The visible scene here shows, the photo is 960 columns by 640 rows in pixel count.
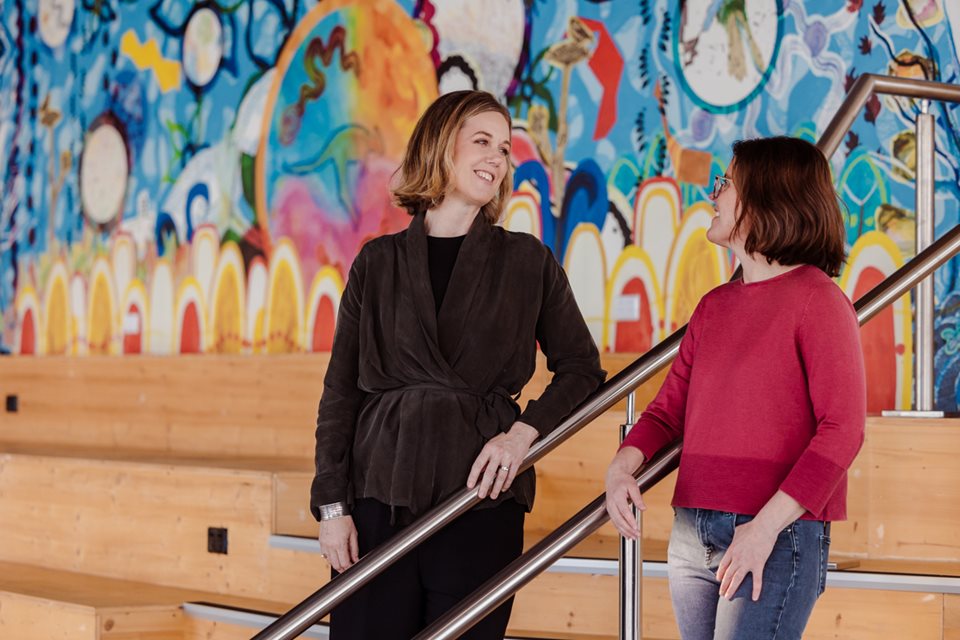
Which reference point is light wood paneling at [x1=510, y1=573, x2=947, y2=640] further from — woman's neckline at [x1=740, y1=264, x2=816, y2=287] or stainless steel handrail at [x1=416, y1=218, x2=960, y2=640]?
woman's neckline at [x1=740, y1=264, x2=816, y2=287]

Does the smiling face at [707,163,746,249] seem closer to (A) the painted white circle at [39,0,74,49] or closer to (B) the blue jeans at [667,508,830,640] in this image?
(B) the blue jeans at [667,508,830,640]

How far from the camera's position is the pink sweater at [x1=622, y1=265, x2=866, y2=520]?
1546 mm

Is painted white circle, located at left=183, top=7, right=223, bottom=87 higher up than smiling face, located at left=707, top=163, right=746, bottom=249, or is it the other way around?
painted white circle, located at left=183, top=7, right=223, bottom=87

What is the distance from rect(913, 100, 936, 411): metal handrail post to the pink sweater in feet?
4.72

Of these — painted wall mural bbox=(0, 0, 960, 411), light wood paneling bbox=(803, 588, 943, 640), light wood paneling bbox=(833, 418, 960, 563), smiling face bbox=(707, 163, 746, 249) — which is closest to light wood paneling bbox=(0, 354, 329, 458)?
painted wall mural bbox=(0, 0, 960, 411)

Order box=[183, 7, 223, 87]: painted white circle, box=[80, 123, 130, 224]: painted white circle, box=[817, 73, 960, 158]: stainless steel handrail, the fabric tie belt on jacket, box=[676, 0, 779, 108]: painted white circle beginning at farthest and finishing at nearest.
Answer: box=[80, 123, 130, 224]: painted white circle < box=[183, 7, 223, 87]: painted white circle < box=[676, 0, 779, 108]: painted white circle < box=[817, 73, 960, 158]: stainless steel handrail < the fabric tie belt on jacket

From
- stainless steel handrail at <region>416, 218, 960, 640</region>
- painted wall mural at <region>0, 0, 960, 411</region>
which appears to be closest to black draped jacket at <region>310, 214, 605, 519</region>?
stainless steel handrail at <region>416, 218, 960, 640</region>

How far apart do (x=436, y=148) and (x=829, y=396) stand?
0.82 meters

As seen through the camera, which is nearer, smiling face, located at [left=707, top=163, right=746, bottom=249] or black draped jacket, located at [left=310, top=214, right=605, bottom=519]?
smiling face, located at [left=707, top=163, right=746, bottom=249]

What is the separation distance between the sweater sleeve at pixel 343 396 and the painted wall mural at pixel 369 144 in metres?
2.03

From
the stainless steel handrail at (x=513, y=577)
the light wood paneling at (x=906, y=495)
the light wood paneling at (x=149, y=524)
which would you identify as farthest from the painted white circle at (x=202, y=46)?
the stainless steel handrail at (x=513, y=577)

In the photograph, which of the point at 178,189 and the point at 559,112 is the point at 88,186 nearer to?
the point at 178,189

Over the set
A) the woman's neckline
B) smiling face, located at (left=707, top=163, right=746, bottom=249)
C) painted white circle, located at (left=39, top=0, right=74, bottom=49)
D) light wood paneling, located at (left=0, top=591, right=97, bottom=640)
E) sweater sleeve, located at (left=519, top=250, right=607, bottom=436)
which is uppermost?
painted white circle, located at (left=39, top=0, right=74, bottom=49)

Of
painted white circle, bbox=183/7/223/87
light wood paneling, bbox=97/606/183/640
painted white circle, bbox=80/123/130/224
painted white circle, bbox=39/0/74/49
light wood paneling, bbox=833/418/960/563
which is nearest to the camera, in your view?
light wood paneling, bbox=833/418/960/563
